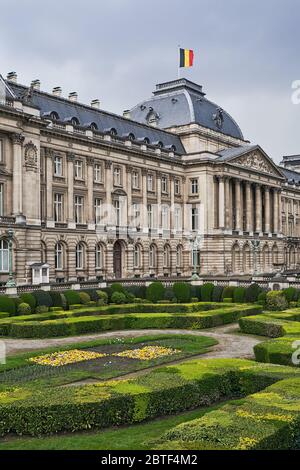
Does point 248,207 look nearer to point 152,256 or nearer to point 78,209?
point 152,256

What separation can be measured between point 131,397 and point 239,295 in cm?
3227

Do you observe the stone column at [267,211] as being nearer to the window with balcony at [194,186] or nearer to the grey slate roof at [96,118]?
the window with balcony at [194,186]

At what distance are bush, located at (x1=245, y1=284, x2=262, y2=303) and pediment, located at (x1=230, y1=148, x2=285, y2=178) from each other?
3583 centimetres

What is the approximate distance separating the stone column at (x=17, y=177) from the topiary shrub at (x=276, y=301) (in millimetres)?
21668

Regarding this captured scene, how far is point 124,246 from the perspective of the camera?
66.2 m

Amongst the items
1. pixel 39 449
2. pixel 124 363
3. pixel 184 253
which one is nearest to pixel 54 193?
pixel 184 253

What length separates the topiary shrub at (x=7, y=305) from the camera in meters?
36.1

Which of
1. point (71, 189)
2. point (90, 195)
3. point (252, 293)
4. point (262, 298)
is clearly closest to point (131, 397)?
point (262, 298)

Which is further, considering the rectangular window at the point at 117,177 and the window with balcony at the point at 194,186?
the window with balcony at the point at 194,186

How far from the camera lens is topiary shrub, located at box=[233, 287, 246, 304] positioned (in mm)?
45906

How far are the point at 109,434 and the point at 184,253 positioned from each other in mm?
63040

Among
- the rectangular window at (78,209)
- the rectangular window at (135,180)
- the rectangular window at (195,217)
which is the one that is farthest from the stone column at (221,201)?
Result: the rectangular window at (78,209)

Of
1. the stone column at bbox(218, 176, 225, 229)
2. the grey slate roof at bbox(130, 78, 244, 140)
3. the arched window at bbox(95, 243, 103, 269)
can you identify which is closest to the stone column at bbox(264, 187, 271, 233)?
the grey slate roof at bbox(130, 78, 244, 140)
